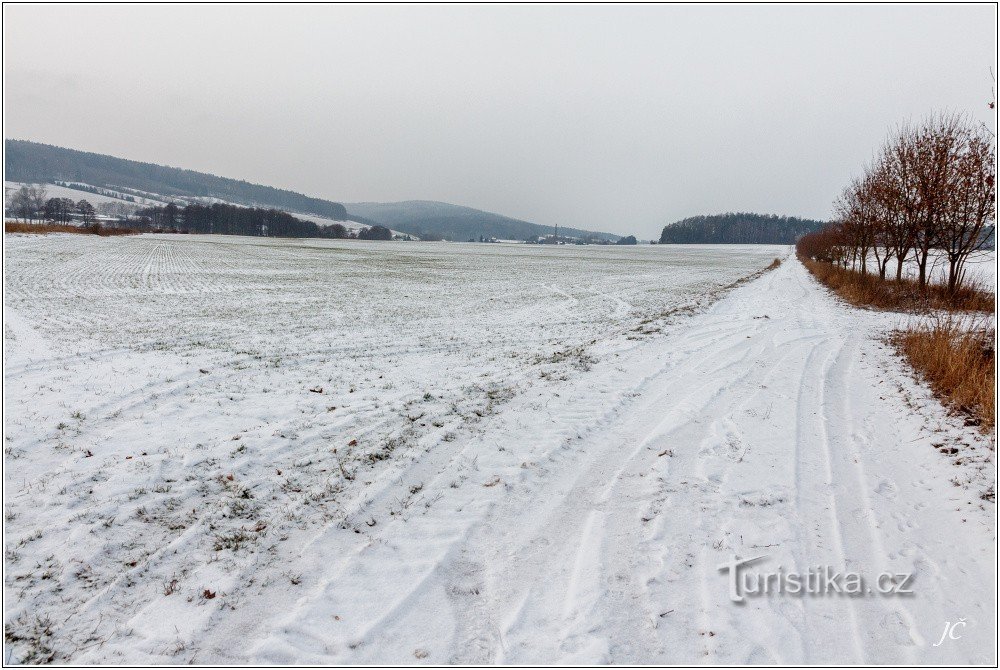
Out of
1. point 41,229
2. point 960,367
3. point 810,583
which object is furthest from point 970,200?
point 41,229

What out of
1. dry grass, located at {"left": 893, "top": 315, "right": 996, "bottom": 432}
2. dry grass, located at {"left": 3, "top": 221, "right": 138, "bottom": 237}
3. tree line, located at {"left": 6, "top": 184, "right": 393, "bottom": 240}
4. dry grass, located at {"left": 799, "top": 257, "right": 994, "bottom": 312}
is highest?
tree line, located at {"left": 6, "top": 184, "right": 393, "bottom": 240}

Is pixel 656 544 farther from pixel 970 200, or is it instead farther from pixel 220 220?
pixel 220 220

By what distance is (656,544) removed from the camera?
3.70m

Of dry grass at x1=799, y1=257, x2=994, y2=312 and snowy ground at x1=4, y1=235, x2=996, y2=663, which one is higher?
dry grass at x1=799, y1=257, x2=994, y2=312

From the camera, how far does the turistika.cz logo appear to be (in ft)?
10.6

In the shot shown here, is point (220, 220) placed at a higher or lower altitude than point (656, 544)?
higher

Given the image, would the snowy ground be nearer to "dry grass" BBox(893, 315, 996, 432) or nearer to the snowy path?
the snowy path

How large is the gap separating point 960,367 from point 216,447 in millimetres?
9914

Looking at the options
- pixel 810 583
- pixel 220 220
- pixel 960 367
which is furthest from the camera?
pixel 220 220

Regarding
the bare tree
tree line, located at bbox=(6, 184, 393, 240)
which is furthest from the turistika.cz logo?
tree line, located at bbox=(6, 184, 393, 240)

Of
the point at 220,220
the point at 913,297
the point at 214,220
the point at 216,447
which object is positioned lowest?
the point at 216,447

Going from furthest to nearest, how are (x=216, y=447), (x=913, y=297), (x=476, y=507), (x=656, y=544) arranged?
(x=913, y=297) → (x=216, y=447) → (x=476, y=507) → (x=656, y=544)

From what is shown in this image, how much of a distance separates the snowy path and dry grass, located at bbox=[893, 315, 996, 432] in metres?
0.45

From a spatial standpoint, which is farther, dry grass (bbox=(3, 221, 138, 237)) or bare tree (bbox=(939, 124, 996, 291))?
dry grass (bbox=(3, 221, 138, 237))
